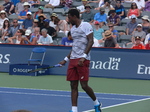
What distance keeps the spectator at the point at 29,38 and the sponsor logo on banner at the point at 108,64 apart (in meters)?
2.75

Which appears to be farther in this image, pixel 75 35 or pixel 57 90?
pixel 57 90

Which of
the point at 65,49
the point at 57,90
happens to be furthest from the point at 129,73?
the point at 57,90

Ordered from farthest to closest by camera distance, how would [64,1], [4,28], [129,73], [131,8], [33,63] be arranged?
[64,1], [4,28], [131,8], [33,63], [129,73]

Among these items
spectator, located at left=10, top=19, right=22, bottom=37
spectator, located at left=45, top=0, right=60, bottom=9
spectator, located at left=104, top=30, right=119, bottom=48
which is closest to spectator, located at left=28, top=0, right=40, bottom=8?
spectator, located at left=45, top=0, right=60, bottom=9

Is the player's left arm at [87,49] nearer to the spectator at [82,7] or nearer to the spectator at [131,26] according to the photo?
the spectator at [131,26]

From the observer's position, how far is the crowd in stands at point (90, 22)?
55.2 feet

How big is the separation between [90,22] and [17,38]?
9.57ft

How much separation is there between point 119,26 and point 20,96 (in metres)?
7.66

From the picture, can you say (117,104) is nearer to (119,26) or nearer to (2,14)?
(119,26)

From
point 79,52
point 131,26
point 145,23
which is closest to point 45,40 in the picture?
point 131,26

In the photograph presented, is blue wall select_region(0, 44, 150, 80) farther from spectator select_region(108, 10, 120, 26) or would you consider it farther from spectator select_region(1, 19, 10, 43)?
spectator select_region(1, 19, 10, 43)

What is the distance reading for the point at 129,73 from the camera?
1535cm

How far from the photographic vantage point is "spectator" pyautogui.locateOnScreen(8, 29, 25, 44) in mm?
18053

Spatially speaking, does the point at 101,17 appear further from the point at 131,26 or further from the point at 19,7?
the point at 19,7
